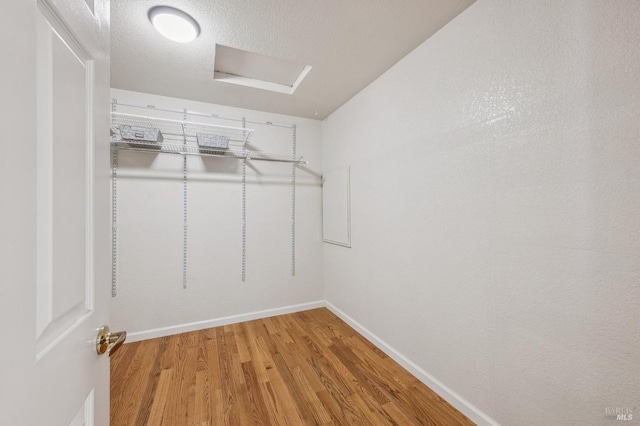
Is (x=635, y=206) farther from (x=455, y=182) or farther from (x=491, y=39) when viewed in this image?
(x=491, y=39)

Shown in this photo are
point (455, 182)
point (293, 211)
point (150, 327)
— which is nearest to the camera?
point (455, 182)

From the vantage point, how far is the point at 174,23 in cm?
148

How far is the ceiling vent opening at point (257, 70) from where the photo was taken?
76.2 inches

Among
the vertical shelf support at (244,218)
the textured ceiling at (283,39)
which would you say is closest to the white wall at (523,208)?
the textured ceiling at (283,39)

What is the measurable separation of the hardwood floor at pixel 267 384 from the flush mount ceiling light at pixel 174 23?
7.56 ft

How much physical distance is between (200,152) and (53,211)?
7.35ft

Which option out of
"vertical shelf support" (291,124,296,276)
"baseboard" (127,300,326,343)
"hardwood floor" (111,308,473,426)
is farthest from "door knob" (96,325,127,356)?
"vertical shelf support" (291,124,296,276)

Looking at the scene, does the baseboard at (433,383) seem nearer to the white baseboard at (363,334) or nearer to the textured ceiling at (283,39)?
the white baseboard at (363,334)

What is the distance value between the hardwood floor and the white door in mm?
1077

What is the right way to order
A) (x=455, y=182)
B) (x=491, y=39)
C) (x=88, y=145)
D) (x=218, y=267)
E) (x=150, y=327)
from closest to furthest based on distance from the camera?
(x=88, y=145), (x=491, y=39), (x=455, y=182), (x=150, y=327), (x=218, y=267)

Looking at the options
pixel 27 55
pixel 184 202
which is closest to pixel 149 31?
pixel 184 202

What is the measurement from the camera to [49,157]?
1.42ft

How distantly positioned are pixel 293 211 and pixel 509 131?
2.14 m

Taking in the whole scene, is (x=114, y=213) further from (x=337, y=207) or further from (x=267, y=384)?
(x=337, y=207)
